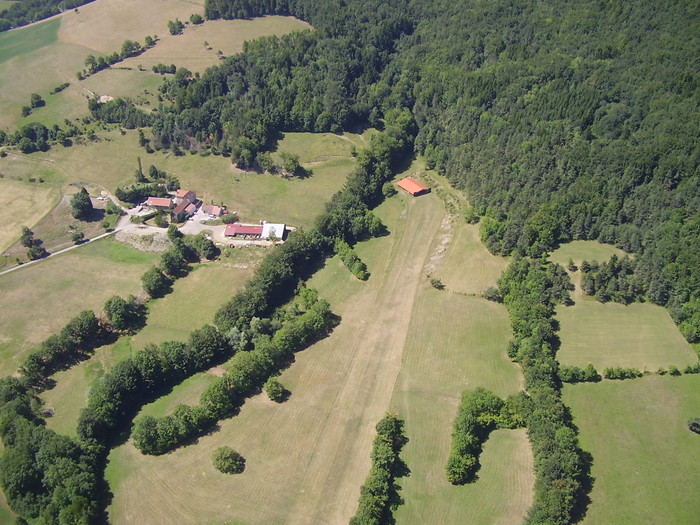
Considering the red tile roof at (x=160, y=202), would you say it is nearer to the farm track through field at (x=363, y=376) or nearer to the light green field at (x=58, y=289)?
the light green field at (x=58, y=289)

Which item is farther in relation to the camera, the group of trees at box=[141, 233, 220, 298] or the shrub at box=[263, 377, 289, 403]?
the group of trees at box=[141, 233, 220, 298]

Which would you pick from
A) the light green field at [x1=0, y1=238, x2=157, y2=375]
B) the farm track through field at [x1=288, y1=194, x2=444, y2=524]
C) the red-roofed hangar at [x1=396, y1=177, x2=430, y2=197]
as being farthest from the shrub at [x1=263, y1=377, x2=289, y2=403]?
the red-roofed hangar at [x1=396, y1=177, x2=430, y2=197]

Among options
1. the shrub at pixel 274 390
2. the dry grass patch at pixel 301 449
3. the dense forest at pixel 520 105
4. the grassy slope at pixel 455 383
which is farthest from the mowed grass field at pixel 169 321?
the dense forest at pixel 520 105

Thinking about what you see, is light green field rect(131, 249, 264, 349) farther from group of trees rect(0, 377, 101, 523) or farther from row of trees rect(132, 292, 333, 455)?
group of trees rect(0, 377, 101, 523)

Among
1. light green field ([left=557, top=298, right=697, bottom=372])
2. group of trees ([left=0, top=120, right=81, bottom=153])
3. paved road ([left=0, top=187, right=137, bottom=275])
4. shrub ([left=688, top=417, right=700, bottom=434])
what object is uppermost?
group of trees ([left=0, top=120, right=81, bottom=153])

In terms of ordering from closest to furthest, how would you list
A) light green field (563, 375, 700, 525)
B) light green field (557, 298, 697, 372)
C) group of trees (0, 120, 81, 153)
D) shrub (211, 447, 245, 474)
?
1. light green field (563, 375, 700, 525)
2. shrub (211, 447, 245, 474)
3. light green field (557, 298, 697, 372)
4. group of trees (0, 120, 81, 153)

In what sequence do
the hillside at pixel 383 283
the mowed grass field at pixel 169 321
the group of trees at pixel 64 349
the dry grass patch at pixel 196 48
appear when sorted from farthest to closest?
the dry grass patch at pixel 196 48
the group of trees at pixel 64 349
the mowed grass field at pixel 169 321
the hillside at pixel 383 283

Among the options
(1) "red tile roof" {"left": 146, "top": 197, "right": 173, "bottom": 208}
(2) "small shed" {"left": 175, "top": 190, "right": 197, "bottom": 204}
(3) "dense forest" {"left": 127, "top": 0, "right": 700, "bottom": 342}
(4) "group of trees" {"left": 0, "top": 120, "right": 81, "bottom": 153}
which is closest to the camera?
(3) "dense forest" {"left": 127, "top": 0, "right": 700, "bottom": 342}

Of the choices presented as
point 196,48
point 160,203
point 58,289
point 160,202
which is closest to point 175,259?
point 58,289
